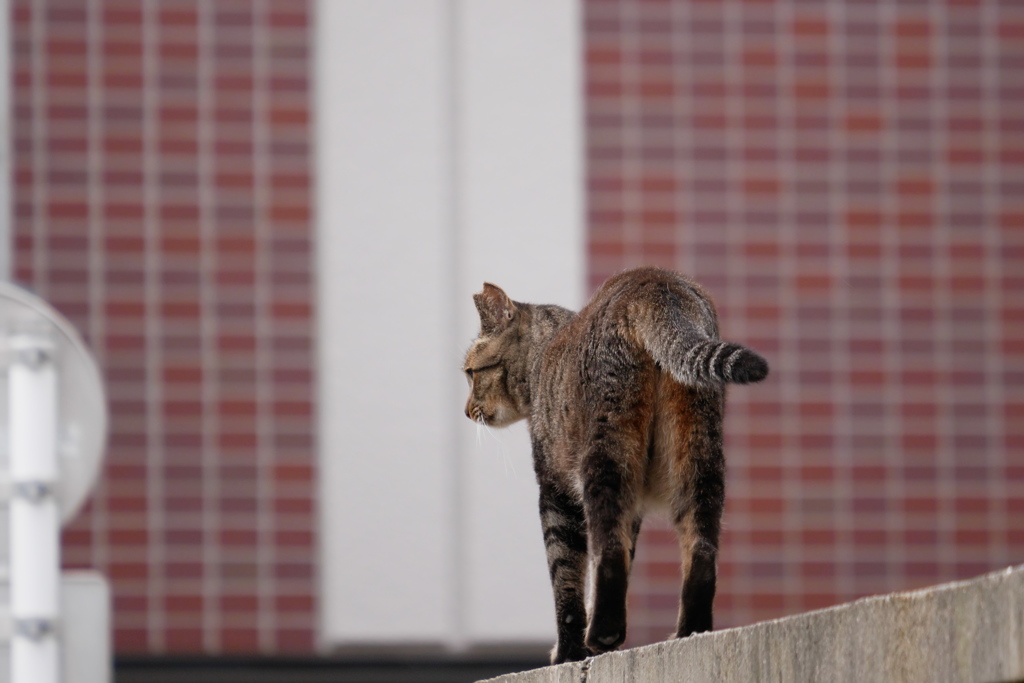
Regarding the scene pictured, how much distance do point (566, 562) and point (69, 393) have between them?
1006 mm

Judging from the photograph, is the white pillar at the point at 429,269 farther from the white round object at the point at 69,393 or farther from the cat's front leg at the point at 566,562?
the cat's front leg at the point at 566,562

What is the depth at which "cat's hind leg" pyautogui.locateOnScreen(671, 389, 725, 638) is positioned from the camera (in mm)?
1588

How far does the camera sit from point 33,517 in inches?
86.5

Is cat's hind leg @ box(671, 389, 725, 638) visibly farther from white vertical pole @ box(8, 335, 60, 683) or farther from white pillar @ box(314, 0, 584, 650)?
white pillar @ box(314, 0, 584, 650)

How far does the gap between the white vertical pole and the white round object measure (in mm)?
48

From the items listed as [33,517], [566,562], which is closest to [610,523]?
[566,562]

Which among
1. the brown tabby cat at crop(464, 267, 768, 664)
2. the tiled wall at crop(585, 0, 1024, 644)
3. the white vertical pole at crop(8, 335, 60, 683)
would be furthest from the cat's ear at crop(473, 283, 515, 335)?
the tiled wall at crop(585, 0, 1024, 644)

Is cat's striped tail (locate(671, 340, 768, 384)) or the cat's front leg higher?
cat's striped tail (locate(671, 340, 768, 384))

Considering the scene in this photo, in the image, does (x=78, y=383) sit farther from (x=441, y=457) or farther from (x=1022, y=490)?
(x=1022, y=490)

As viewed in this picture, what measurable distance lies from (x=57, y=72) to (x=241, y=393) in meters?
1.37

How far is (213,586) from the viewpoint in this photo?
5008 millimetres

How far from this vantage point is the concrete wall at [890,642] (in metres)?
0.90

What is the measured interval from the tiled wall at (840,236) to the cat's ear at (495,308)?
316cm

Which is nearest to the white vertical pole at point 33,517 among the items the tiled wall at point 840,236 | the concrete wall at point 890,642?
the concrete wall at point 890,642
